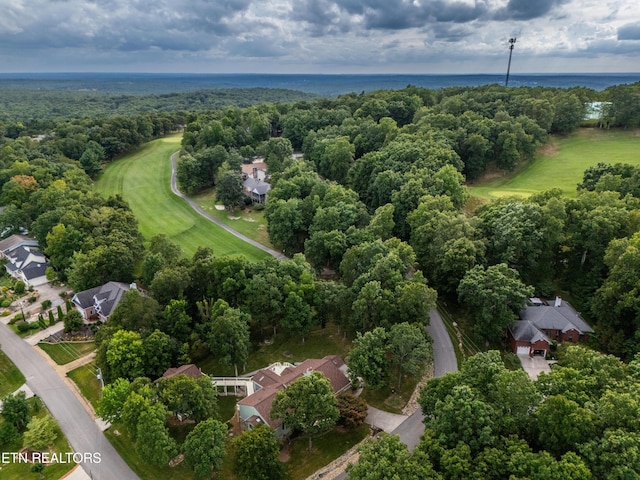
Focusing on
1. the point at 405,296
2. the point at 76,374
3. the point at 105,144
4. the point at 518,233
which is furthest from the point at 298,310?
the point at 105,144

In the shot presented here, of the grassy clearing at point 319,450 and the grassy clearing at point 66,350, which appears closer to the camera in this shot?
the grassy clearing at point 319,450

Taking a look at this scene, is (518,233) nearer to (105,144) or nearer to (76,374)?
(76,374)

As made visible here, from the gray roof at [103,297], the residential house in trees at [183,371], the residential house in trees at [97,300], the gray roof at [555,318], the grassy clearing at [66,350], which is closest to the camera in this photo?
the residential house in trees at [183,371]

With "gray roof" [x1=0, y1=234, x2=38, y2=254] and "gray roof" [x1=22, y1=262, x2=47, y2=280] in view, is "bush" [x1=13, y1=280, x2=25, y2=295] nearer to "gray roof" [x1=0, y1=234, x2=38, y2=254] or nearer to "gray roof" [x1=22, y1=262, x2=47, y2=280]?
"gray roof" [x1=22, y1=262, x2=47, y2=280]

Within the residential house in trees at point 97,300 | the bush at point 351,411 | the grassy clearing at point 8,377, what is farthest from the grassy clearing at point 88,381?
the bush at point 351,411

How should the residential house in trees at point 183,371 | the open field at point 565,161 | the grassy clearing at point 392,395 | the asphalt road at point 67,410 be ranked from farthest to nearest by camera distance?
the open field at point 565,161
the residential house in trees at point 183,371
the grassy clearing at point 392,395
the asphalt road at point 67,410

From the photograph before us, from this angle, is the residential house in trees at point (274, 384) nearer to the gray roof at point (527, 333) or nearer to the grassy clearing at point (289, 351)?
the grassy clearing at point (289, 351)
